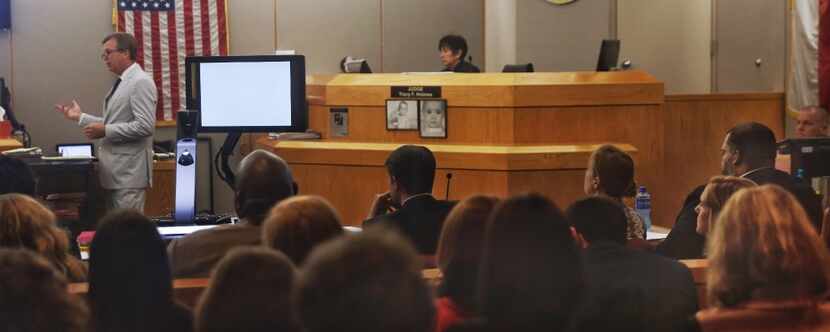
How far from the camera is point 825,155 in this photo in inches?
216

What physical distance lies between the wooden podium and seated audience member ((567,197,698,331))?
12.2 feet

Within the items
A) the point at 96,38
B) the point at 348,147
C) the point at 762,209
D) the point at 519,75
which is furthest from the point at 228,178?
the point at 762,209

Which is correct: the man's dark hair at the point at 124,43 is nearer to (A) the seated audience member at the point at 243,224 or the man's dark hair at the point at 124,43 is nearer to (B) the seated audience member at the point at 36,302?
(A) the seated audience member at the point at 243,224

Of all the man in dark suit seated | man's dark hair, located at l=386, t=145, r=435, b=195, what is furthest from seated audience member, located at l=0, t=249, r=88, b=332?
man's dark hair, located at l=386, t=145, r=435, b=195

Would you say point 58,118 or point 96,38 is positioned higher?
point 96,38

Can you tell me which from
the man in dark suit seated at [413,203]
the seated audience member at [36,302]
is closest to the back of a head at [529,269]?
the seated audience member at [36,302]

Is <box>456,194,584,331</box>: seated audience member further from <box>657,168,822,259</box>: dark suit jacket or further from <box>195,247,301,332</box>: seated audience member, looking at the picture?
<box>657,168,822,259</box>: dark suit jacket

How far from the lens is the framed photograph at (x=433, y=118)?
7340 millimetres

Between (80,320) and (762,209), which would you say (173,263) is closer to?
(80,320)

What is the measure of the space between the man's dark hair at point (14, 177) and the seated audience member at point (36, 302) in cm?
266

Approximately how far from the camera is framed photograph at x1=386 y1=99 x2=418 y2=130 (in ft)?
24.3

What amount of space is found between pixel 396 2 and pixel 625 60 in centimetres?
220

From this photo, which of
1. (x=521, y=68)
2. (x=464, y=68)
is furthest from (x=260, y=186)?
(x=464, y=68)

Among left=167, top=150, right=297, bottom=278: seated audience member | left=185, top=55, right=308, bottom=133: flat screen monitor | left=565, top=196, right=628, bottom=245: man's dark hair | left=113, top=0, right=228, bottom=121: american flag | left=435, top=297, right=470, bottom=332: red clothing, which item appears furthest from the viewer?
left=113, top=0, right=228, bottom=121: american flag
